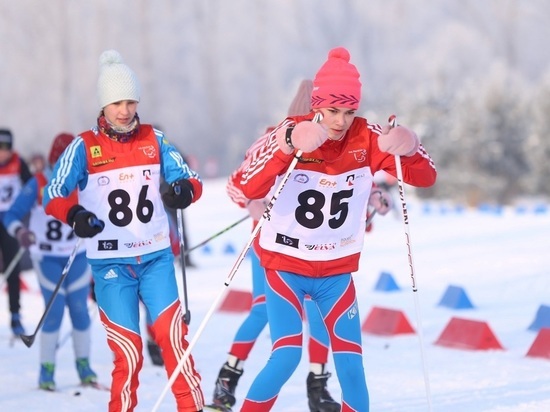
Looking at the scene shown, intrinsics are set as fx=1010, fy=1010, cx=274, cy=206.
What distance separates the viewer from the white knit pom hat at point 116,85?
5.16m

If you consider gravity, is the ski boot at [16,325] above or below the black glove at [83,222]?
below

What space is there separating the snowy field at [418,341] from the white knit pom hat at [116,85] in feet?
4.06

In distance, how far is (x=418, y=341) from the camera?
779cm

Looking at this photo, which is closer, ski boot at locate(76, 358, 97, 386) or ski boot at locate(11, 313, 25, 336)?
ski boot at locate(76, 358, 97, 386)

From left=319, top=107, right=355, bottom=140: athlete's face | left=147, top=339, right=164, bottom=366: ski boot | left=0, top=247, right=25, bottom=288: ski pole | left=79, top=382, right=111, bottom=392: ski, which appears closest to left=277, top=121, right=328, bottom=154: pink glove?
left=319, top=107, right=355, bottom=140: athlete's face

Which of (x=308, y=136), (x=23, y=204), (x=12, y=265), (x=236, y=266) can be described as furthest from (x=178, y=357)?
(x=12, y=265)

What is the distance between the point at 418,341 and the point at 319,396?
2.27 meters

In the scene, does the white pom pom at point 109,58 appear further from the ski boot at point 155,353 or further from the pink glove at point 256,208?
the ski boot at point 155,353

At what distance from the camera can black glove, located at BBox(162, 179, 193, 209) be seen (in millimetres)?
4922

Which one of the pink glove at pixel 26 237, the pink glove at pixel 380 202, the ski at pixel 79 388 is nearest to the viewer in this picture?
the pink glove at pixel 380 202

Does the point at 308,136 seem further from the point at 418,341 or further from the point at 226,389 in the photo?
the point at 418,341

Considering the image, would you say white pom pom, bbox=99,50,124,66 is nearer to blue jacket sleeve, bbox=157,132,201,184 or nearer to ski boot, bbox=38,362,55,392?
blue jacket sleeve, bbox=157,132,201,184

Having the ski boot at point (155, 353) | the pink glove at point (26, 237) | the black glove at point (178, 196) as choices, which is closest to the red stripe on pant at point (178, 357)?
the black glove at point (178, 196)

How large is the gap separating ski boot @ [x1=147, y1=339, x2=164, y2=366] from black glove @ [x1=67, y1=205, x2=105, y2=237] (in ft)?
9.68
